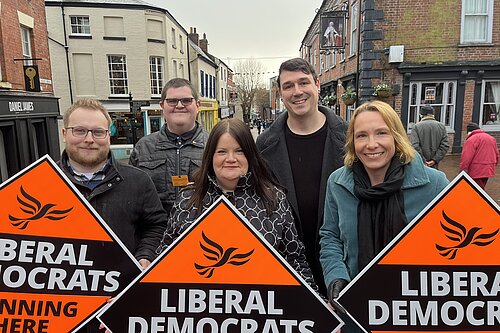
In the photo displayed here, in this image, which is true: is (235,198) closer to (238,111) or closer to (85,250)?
(85,250)

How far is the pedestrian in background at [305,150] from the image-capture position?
2.54 meters

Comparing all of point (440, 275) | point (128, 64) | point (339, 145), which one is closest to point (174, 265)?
point (440, 275)

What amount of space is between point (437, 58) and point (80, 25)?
18663mm

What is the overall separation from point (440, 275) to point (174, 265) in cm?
123

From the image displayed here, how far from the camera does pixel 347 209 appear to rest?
1974 mm

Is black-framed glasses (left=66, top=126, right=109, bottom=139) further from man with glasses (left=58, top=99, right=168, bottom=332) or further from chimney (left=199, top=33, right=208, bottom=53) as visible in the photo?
chimney (left=199, top=33, right=208, bottom=53)

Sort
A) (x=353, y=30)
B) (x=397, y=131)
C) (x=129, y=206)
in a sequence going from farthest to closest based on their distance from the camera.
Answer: (x=353, y=30) < (x=129, y=206) < (x=397, y=131)

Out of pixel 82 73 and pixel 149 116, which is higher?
pixel 82 73

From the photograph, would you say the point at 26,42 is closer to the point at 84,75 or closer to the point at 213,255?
the point at 84,75

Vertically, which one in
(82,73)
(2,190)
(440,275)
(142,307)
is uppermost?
(82,73)

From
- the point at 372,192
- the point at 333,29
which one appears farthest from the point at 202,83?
the point at 372,192

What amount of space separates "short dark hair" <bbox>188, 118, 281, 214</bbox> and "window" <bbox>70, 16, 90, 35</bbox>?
22191mm

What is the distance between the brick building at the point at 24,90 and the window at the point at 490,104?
14471 millimetres

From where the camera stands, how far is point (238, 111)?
60812 mm
